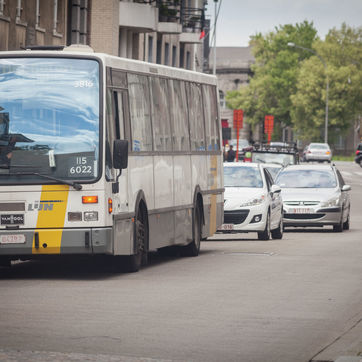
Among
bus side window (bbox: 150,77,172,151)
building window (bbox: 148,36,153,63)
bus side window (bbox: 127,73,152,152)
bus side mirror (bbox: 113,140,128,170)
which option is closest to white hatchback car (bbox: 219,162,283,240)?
bus side window (bbox: 150,77,172,151)

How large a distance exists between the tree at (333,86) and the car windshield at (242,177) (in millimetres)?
82323

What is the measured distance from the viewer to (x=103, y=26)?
4409cm

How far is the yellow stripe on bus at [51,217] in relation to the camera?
14.9 meters

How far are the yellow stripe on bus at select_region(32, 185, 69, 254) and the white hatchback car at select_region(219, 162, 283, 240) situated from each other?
33.7ft

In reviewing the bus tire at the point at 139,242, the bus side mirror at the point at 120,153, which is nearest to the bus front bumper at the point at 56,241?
the bus side mirror at the point at 120,153

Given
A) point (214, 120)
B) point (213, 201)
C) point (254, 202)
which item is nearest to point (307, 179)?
point (254, 202)

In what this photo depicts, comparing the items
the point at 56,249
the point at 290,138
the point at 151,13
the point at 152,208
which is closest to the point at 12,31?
the point at 151,13

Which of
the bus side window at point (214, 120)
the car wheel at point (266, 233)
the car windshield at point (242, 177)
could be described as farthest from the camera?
the car windshield at point (242, 177)

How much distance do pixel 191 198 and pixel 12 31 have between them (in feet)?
50.6

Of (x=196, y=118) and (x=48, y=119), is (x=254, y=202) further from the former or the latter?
(x=48, y=119)

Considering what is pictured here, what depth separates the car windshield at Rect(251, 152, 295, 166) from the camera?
146 feet

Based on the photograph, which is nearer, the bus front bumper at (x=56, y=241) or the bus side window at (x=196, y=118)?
the bus front bumper at (x=56, y=241)

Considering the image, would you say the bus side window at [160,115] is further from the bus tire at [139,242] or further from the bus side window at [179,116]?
the bus tire at [139,242]

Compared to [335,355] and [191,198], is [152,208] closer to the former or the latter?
[191,198]
